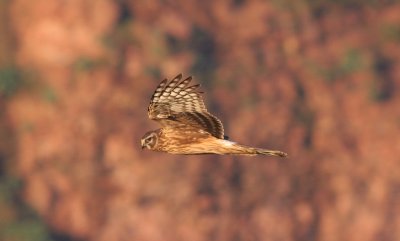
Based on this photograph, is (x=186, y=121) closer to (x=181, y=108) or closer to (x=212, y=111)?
(x=181, y=108)

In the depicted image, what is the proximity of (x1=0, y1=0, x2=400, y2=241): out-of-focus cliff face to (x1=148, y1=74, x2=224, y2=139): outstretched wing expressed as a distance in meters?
28.6

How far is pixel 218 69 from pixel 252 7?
561 cm

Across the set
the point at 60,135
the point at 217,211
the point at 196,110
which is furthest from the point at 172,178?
the point at 196,110

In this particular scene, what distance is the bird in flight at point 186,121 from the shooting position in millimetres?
15914

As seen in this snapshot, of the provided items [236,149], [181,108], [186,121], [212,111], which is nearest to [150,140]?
[186,121]

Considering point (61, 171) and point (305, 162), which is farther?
point (305, 162)

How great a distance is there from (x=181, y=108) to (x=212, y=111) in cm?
3117

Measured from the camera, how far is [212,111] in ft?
155

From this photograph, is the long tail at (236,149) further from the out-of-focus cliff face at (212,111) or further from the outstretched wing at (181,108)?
the out-of-focus cliff face at (212,111)

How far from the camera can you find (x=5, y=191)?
45.2 meters

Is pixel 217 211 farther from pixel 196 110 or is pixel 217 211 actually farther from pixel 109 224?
pixel 196 110

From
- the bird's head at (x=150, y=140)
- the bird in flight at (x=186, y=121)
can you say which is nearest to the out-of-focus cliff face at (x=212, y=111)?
the bird's head at (x=150, y=140)

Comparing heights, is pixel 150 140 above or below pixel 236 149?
above

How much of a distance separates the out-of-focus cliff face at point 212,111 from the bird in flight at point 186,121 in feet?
93.2
